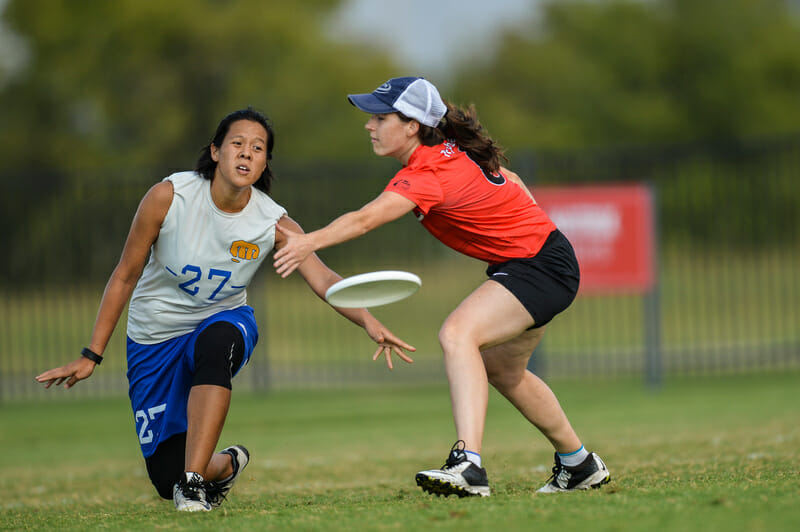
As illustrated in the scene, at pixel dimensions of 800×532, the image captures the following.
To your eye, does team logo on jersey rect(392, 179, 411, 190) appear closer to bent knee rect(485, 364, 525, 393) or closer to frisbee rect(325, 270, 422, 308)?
frisbee rect(325, 270, 422, 308)

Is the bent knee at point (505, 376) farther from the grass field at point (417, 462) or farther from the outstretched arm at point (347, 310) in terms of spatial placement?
the grass field at point (417, 462)

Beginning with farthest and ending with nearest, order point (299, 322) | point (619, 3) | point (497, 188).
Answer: point (619, 3) < point (299, 322) < point (497, 188)

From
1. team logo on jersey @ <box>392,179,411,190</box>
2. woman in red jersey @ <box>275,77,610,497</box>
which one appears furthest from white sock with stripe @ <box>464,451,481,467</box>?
team logo on jersey @ <box>392,179,411,190</box>

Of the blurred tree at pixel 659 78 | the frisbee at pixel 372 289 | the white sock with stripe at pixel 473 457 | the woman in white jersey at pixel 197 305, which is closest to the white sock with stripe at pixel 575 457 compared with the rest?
the white sock with stripe at pixel 473 457

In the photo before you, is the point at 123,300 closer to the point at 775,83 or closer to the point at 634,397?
the point at 634,397

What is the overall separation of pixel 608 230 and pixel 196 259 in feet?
25.3

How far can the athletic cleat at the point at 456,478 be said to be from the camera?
4.25m

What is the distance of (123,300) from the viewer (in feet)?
16.3

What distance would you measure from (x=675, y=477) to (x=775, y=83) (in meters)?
42.0

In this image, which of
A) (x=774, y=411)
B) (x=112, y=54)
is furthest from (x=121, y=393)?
(x=112, y=54)

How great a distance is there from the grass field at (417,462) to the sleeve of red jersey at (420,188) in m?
1.35

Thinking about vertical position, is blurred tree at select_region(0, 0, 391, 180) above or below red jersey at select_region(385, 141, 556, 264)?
above

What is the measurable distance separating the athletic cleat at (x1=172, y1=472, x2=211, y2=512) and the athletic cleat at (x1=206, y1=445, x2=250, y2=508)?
0.98ft

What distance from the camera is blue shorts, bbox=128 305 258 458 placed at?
5.08 metres
